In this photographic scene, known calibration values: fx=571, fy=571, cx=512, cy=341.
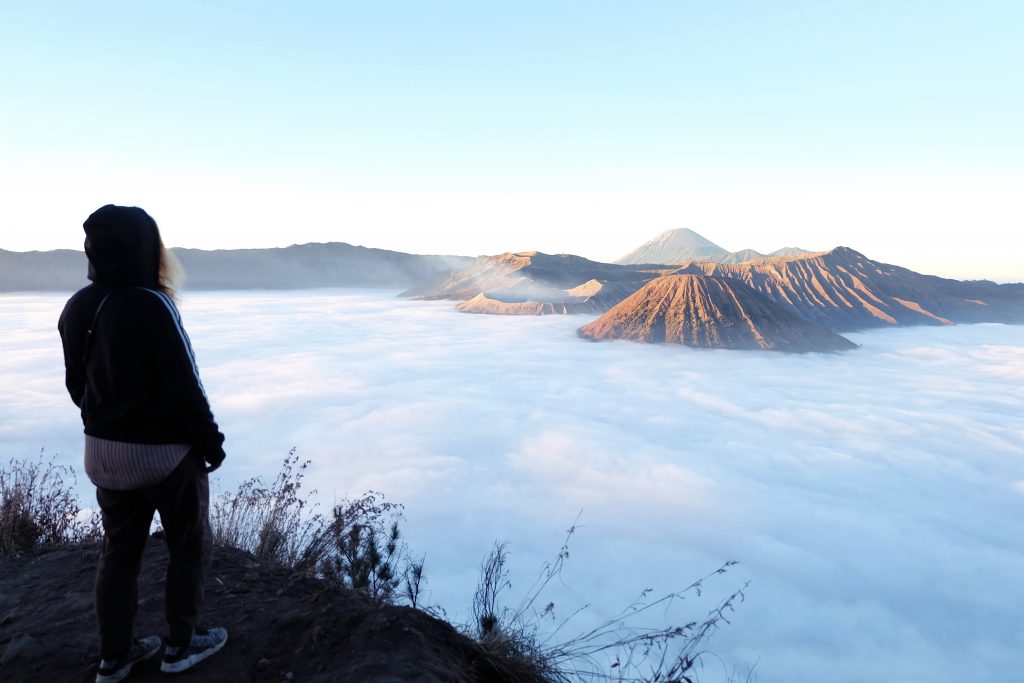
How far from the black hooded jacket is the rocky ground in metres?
1.14

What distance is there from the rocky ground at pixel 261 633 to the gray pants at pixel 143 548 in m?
0.26

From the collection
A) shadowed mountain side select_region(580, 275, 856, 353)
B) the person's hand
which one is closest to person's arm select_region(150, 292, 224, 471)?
the person's hand

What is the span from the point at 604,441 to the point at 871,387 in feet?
85.9

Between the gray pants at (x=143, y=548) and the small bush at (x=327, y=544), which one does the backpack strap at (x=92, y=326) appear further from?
the small bush at (x=327, y=544)

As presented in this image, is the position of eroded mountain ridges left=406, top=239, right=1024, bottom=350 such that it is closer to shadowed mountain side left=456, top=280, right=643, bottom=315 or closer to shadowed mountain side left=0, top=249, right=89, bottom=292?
shadowed mountain side left=456, top=280, right=643, bottom=315

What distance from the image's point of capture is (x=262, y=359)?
50188 mm

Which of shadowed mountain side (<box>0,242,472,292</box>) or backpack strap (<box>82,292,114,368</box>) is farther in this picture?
shadowed mountain side (<box>0,242,472,292</box>)

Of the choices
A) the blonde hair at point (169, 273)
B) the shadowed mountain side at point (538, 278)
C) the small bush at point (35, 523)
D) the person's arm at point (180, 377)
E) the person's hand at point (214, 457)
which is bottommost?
the small bush at point (35, 523)

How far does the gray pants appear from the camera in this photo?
233 cm

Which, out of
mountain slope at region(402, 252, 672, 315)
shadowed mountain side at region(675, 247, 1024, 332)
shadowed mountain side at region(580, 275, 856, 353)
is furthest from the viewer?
mountain slope at region(402, 252, 672, 315)

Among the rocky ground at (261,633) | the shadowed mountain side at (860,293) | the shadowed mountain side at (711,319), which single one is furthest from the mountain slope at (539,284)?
the rocky ground at (261,633)

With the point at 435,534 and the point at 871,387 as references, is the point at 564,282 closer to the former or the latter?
the point at 871,387

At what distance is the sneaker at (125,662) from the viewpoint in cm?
241

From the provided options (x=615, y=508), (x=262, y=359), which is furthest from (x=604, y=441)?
(x=262, y=359)
